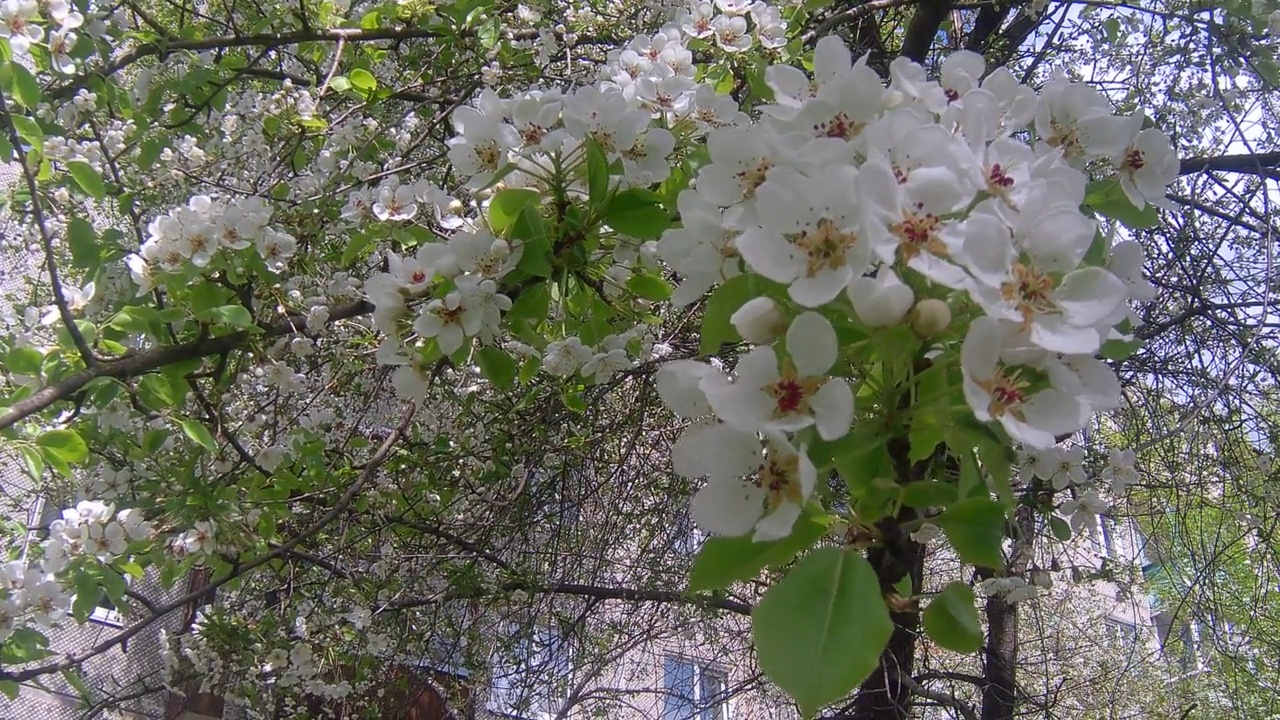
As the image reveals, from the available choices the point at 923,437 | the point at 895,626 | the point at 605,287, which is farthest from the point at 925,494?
the point at 895,626

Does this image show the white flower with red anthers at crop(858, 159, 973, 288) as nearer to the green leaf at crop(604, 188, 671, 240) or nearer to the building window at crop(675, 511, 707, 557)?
the green leaf at crop(604, 188, 671, 240)

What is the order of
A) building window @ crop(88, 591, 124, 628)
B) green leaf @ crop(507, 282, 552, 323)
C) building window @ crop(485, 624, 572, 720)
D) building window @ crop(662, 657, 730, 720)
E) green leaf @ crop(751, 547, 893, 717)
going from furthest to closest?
building window @ crop(662, 657, 730, 720) < building window @ crop(485, 624, 572, 720) < building window @ crop(88, 591, 124, 628) < green leaf @ crop(507, 282, 552, 323) < green leaf @ crop(751, 547, 893, 717)

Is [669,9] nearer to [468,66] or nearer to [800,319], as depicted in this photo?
[468,66]

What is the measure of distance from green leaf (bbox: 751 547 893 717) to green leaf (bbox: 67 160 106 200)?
1.71 meters

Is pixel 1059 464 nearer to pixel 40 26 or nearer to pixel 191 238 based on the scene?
pixel 191 238

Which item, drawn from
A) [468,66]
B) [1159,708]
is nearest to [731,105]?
[468,66]

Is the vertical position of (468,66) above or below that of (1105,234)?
above

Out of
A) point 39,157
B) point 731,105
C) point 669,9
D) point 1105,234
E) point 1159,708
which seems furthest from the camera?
point 1159,708

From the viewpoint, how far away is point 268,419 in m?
2.87

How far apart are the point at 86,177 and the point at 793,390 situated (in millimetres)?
1673

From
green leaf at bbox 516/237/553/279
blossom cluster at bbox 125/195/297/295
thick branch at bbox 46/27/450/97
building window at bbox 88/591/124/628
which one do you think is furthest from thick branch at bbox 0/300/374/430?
thick branch at bbox 46/27/450/97

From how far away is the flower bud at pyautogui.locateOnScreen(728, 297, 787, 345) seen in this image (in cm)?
79

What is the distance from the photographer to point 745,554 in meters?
0.78

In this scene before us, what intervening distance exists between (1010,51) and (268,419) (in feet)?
10.3
